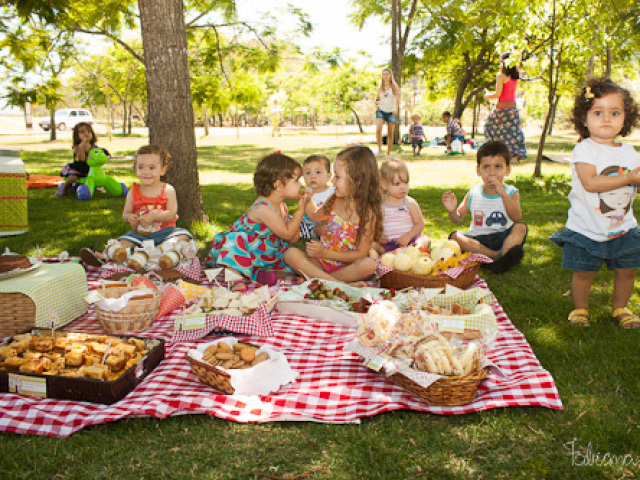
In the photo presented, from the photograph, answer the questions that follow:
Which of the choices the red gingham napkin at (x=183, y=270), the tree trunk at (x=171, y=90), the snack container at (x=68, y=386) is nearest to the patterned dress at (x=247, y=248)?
the red gingham napkin at (x=183, y=270)

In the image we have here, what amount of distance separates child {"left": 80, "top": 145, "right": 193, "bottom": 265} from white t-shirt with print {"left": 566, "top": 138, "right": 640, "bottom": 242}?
3.31m

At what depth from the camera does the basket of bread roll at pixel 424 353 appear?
2.45 m

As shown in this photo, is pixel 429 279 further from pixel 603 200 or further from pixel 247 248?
pixel 247 248

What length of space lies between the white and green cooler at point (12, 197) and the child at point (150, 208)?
5.85 ft

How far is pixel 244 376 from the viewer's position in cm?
262

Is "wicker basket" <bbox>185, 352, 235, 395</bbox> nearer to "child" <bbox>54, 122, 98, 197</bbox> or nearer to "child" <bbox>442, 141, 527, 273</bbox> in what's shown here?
"child" <bbox>442, 141, 527, 273</bbox>

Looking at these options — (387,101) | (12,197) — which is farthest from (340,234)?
(387,101)

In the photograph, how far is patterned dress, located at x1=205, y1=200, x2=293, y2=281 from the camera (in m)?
4.49

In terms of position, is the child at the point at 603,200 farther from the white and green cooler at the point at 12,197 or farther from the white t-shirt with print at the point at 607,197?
the white and green cooler at the point at 12,197

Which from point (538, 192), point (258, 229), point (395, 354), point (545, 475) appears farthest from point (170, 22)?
point (538, 192)

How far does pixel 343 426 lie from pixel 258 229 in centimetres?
244

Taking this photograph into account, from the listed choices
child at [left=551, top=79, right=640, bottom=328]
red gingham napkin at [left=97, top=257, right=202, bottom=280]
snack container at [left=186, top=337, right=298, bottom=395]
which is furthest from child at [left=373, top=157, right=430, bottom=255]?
snack container at [left=186, top=337, right=298, bottom=395]

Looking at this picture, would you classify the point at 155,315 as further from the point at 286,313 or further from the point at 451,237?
the point at 451,237

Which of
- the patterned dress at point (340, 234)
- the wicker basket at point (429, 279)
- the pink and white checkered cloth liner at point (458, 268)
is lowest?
the wicker basket at point (429, 279)
